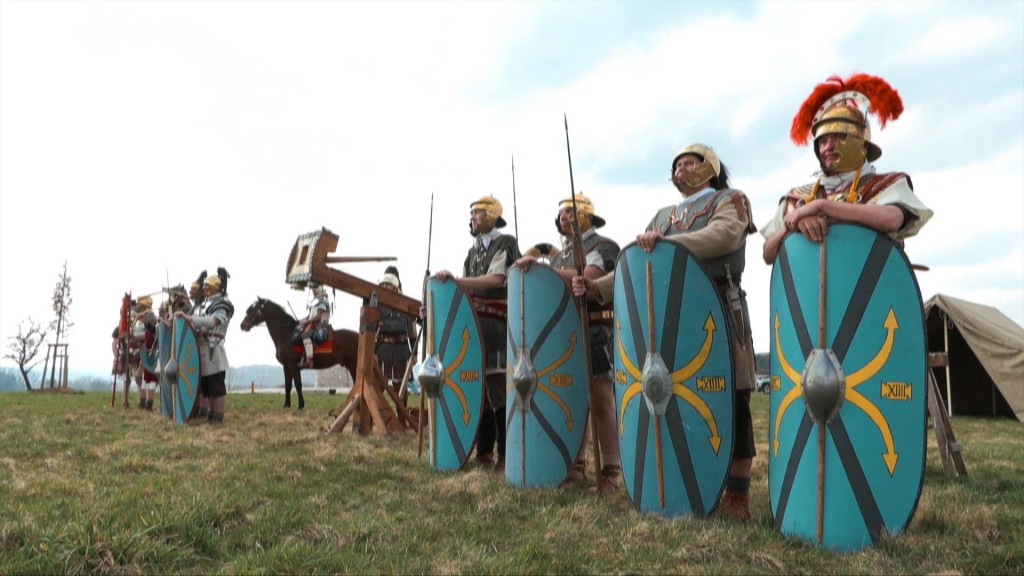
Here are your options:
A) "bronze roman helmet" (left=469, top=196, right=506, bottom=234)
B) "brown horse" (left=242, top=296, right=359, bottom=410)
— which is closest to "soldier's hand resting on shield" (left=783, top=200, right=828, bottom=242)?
"bronze roman helmet" (left=469, top=196, right=506, bottom=234)

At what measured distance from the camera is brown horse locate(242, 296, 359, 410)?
10930mm

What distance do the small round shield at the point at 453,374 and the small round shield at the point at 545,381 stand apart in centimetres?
45

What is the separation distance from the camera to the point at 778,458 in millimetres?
2619

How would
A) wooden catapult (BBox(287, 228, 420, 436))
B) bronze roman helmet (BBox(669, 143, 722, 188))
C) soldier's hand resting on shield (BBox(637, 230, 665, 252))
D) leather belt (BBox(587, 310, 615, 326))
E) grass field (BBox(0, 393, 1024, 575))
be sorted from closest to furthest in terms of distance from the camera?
1. grass field (BBox(0, 393, 1024, 575))
2. soldier's hand resting on shield (BBox(637, 230, 665, 252))
3. bronze roman helmet (BBox(669, 143, 722, 188))
4. leather belt (BBox(587, 310, 615, 326))
5. wooden catapult (BBox(287, 228, 420, 436))

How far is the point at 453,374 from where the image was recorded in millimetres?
4164

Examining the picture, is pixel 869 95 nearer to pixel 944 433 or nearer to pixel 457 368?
pixel 944 433

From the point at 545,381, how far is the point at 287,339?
8.45 metres

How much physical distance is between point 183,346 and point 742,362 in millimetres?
5805

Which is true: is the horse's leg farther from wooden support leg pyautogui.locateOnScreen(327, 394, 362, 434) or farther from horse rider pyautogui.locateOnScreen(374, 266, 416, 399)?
wooden support leg pyautogui.locateOnScreen(327, 394, 362, 434)

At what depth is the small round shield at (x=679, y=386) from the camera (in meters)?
2.83

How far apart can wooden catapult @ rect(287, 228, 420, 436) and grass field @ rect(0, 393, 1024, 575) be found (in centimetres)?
183

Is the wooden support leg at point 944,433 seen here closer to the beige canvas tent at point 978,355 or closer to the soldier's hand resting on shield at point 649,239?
the soldier's hand resting on shield at point 649,239

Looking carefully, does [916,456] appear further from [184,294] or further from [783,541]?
[184,294]

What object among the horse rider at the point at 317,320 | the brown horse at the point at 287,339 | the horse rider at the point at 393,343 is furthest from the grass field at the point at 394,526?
the brown horse at the point at 287,339
